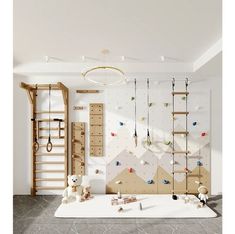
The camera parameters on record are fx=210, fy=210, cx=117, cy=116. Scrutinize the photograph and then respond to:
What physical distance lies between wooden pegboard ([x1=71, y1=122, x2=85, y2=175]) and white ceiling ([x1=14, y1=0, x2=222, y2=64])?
1518mm

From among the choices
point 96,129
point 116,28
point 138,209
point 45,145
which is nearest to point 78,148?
point 96,129

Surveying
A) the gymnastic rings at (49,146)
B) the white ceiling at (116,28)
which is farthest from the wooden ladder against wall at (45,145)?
the white ceiling at (116,28)

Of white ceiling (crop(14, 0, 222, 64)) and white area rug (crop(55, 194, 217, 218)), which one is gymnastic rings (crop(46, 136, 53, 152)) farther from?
white ceiling (crop(14, 0, 222, 64))

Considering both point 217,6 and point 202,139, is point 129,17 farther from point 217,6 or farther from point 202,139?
point 202,139

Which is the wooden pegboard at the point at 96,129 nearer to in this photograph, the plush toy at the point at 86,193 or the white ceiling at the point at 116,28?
the plush toy at the point at 86,193

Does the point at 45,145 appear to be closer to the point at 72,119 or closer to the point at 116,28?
the point at 72,119

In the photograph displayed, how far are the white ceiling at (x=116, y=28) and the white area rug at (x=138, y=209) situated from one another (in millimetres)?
2830

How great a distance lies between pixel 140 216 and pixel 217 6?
3222 millimetres

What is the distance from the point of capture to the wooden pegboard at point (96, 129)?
4.72 metres

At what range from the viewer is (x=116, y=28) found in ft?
9.62

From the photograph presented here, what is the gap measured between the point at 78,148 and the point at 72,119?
0.67 m

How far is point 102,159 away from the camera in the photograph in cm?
474

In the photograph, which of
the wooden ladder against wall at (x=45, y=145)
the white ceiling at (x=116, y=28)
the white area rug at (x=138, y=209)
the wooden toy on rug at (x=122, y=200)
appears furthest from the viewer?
the wooden ladder against wall at (x=45, y=145)
